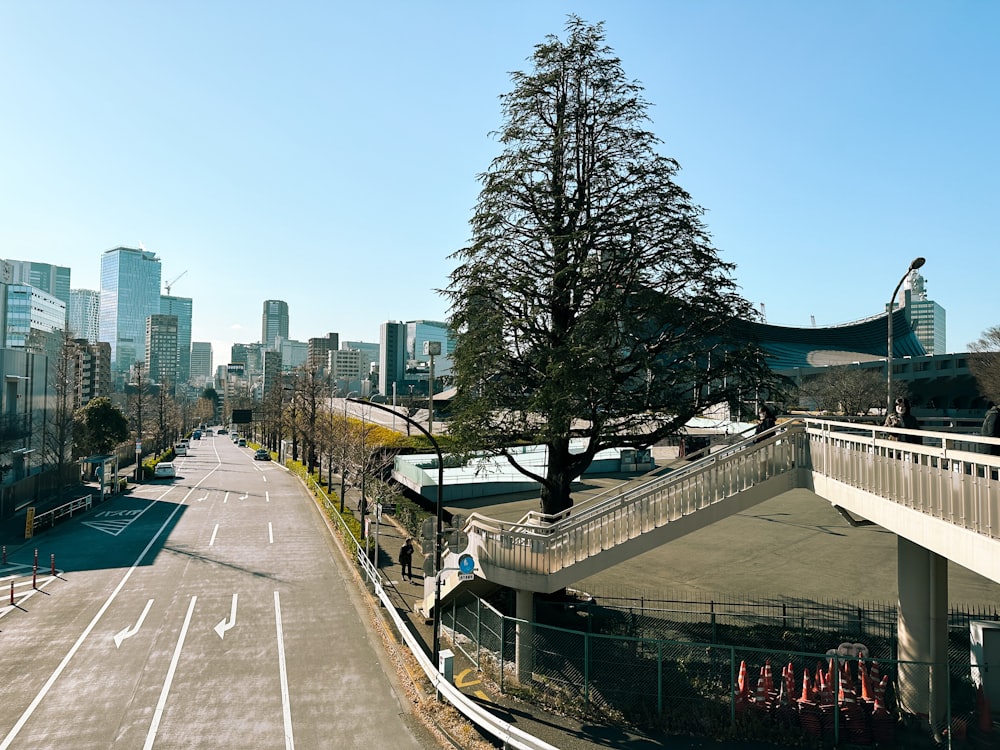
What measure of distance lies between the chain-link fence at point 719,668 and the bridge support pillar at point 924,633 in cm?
15

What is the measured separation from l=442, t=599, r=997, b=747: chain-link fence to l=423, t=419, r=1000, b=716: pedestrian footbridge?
870mm

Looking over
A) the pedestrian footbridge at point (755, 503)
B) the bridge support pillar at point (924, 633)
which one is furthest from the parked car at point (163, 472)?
the bridge support pillar at point (924, 633)

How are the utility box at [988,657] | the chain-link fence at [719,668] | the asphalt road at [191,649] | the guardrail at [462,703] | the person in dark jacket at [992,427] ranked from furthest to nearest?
the utility box at [988,657], the asphalt road at [191,649], the chain-link fence at [719,668], the guardrail at [462,703], the person in dark jacket at [992,427]

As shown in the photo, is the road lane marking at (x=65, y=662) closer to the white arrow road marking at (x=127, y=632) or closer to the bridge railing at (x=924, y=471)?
the white arrow road marking at (x=127, y=632)

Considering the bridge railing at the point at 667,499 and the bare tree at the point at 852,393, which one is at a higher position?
the bare tree at the point at 852,393

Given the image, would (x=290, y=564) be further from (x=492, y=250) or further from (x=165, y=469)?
(x=165, y=469)

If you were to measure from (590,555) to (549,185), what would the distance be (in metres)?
10.0

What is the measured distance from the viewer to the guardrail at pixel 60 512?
30.8 meters

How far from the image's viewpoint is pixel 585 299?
55.4 ft

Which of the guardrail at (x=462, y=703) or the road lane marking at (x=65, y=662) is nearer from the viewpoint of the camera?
the guardrail at (x=462, y=703)

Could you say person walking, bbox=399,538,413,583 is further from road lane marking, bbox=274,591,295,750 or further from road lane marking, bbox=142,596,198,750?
road lane marking, bbox=142,596,198,750

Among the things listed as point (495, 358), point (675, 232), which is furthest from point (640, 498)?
point (675, 232)

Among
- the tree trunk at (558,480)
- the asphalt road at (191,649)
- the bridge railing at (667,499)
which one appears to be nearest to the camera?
the asphalt road at (191,649)

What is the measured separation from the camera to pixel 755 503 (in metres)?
12.7
